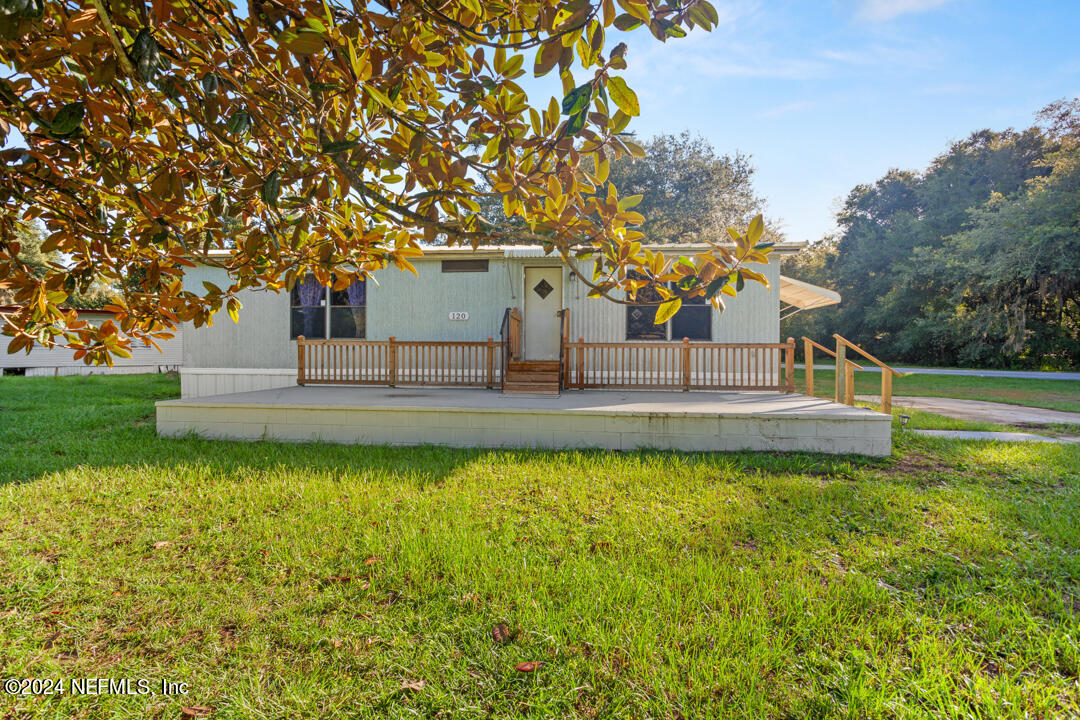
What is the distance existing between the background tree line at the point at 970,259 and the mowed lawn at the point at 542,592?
19.1 metres

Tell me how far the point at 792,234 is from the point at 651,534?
2829 centimetres

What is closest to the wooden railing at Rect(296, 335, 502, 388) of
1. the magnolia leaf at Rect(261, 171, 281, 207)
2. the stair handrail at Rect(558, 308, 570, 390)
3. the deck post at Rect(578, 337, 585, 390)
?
the stair handrail at Rect(558, 308, 570, 390)

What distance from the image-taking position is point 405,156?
1.39m

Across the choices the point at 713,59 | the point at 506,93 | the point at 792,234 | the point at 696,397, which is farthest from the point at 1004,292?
the point at 506,93

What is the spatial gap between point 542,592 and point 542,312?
7.09m

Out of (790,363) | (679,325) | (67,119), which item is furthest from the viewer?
(679,325)

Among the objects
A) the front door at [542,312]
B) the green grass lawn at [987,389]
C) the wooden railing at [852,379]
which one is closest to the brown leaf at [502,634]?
the wooden railing at [852,379]

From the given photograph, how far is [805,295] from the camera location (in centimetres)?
838

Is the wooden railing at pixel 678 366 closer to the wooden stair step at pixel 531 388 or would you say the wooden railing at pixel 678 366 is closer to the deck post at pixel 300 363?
the wooden stair step at pixel 531 388

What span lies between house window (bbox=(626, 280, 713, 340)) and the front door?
1.35 metres

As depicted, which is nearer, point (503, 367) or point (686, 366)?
point (686, 366)

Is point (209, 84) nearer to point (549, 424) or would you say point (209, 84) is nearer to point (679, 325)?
point (549, 424)

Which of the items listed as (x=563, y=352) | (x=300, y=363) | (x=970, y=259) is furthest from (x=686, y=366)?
(x=970, y=259)

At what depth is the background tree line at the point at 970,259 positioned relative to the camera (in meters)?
17.0
